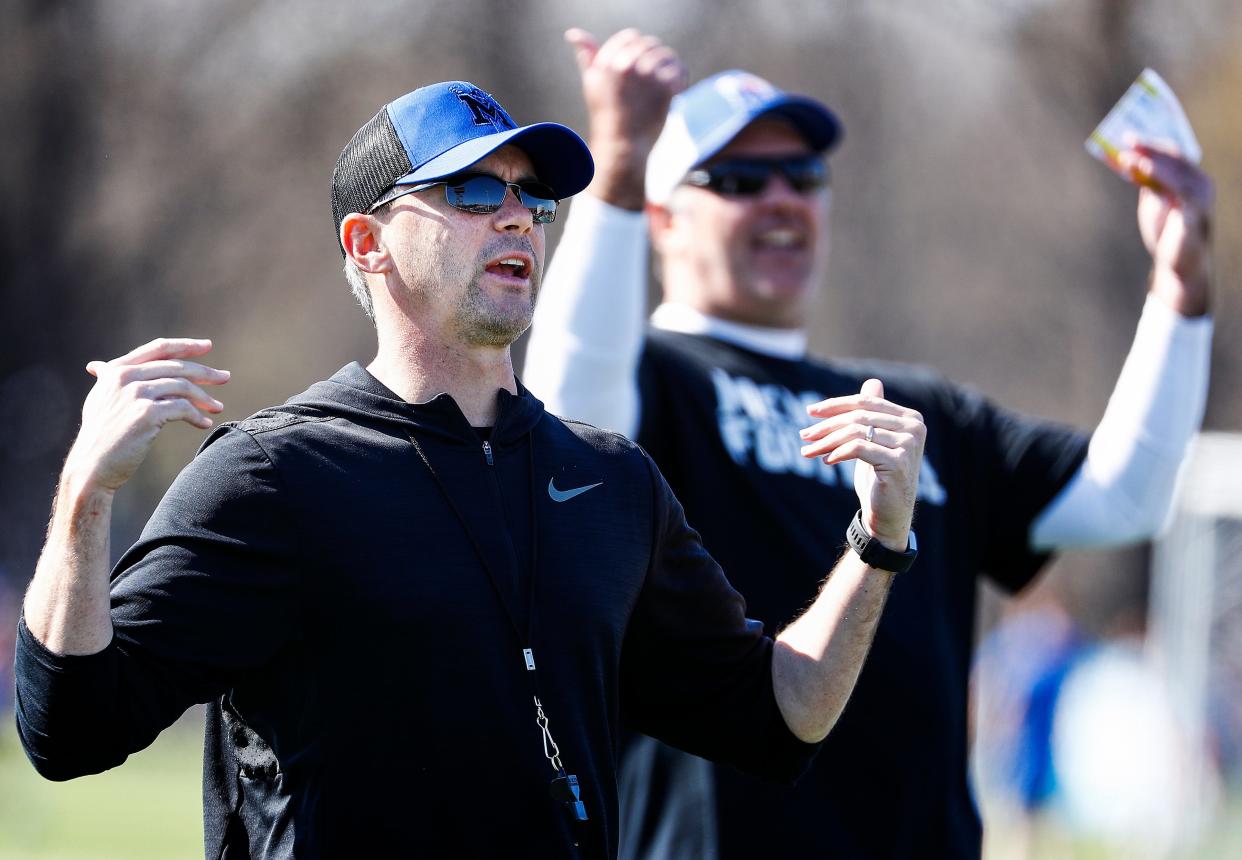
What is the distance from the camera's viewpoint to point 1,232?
24.0 meters

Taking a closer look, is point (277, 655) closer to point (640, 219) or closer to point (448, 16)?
point (640, 219)

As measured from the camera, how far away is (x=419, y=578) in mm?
2514

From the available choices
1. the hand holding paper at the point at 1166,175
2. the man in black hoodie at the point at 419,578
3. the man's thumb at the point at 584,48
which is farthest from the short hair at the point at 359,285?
the hand holding paper at the point at 1166,175

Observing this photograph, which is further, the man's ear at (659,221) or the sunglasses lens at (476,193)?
the man's ear at (659,221)

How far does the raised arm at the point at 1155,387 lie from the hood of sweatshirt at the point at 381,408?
231cm

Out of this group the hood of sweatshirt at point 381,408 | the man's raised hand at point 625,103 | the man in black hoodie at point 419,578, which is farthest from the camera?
the man's raised hand at point 625,103

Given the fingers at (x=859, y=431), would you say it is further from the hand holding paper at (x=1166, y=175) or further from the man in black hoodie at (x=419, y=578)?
the hand holding paper at (x=1166, y=175)

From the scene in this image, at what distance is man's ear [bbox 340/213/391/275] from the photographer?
280 cm

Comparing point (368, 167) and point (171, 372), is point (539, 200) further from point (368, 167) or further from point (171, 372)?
point (171, 372)

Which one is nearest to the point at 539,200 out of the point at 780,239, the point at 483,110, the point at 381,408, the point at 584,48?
the point at 483,110

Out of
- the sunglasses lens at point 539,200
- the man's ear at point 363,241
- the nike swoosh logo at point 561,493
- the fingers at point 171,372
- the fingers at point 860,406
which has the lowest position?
the nike swoosh logo at point 561,493

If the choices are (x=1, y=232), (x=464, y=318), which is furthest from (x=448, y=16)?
(x=464, y=318)

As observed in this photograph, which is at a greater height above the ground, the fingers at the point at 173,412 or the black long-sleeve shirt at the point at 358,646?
the fingers at the point at 173,412

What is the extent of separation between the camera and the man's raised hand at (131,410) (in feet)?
7.46
